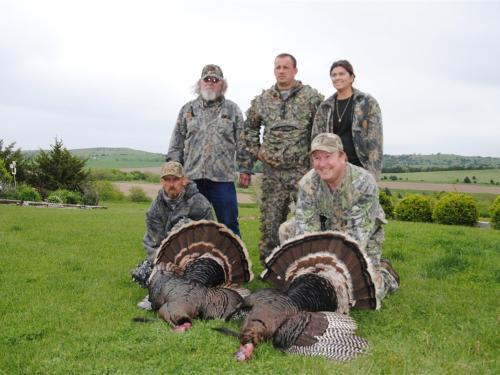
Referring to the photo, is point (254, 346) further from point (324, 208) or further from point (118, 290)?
point (118, 290)

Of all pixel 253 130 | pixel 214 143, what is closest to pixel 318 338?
pixel 214 143

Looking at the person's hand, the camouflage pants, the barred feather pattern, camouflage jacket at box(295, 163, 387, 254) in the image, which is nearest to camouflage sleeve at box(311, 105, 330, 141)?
the camouflage pants

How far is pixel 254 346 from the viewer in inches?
145

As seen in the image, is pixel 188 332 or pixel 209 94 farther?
pixel 209 94

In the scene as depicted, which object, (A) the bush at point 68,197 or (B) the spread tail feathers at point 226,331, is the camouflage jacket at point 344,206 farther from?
(A) the bush at point 68,197

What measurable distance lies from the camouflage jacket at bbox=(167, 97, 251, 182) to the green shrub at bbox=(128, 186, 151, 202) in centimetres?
2785

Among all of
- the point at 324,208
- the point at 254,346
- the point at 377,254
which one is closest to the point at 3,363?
the point at 254,346

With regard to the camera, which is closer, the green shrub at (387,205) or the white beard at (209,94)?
the white beard at (209,94)

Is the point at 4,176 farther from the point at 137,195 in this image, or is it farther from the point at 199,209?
the point at 199,209

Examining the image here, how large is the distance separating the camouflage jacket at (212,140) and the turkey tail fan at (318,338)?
2920mm

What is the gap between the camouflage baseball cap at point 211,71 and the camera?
20.6ft

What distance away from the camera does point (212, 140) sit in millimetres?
6375

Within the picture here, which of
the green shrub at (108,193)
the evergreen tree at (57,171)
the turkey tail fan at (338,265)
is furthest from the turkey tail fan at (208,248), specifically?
the green shrub at (108,193)

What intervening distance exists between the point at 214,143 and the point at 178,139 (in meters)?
0.66
